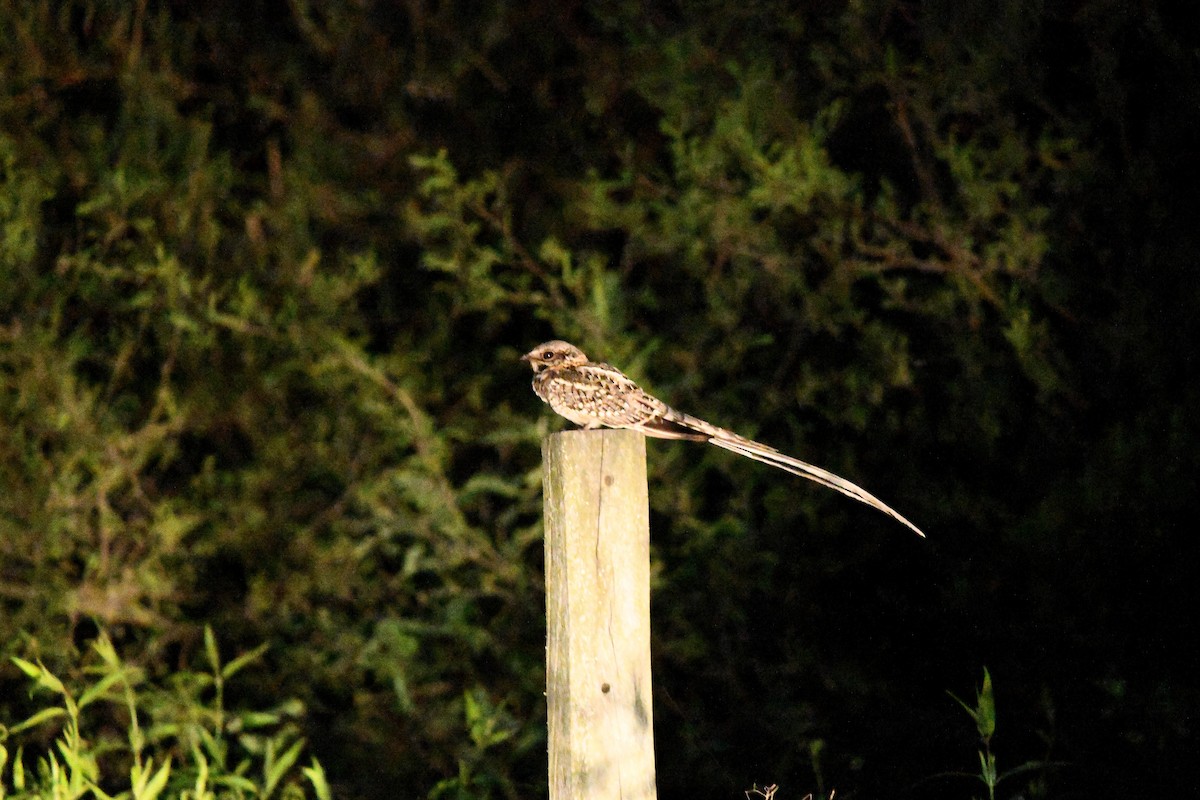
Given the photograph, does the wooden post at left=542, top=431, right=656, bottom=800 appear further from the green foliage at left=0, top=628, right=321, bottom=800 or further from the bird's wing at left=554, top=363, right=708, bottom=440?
the green foliage at left=0, top=628, right=321, bottom=800

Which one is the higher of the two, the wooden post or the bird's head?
the bird's head

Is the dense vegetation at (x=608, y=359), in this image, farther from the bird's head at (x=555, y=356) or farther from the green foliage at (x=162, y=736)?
the bird's head at (x=555, y=356)

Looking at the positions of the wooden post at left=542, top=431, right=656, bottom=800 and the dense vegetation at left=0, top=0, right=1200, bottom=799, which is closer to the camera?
the wooden post at left=542, top=431, right=656, bottom=800

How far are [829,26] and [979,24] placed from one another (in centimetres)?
60

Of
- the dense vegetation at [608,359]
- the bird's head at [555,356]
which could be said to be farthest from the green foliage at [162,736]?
the bird's head at [555,356]

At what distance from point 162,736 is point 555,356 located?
121 inches

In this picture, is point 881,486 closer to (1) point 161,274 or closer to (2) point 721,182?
(2) point 721,182

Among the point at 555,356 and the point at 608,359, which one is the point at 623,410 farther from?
the point at 608,359

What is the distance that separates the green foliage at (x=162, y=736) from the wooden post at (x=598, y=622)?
1.45 m

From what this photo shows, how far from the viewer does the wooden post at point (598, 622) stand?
2.98m

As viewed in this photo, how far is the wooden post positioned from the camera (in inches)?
117

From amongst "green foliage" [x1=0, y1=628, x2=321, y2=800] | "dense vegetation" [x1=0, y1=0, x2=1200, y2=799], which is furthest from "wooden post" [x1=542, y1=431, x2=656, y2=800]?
"dense vegetation" [x1=0, y1=0, x2=1200, y2=799]

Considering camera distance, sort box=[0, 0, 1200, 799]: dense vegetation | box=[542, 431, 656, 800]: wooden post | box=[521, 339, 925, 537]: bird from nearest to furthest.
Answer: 1. box=[542, 431, 656, 800]: wooden post
2. box=[521, 339, 925, 537]: bird
3. box=[0, 0, 1200, 799]: dense vegetation

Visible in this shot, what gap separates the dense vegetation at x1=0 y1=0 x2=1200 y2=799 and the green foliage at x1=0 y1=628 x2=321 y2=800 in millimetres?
40
